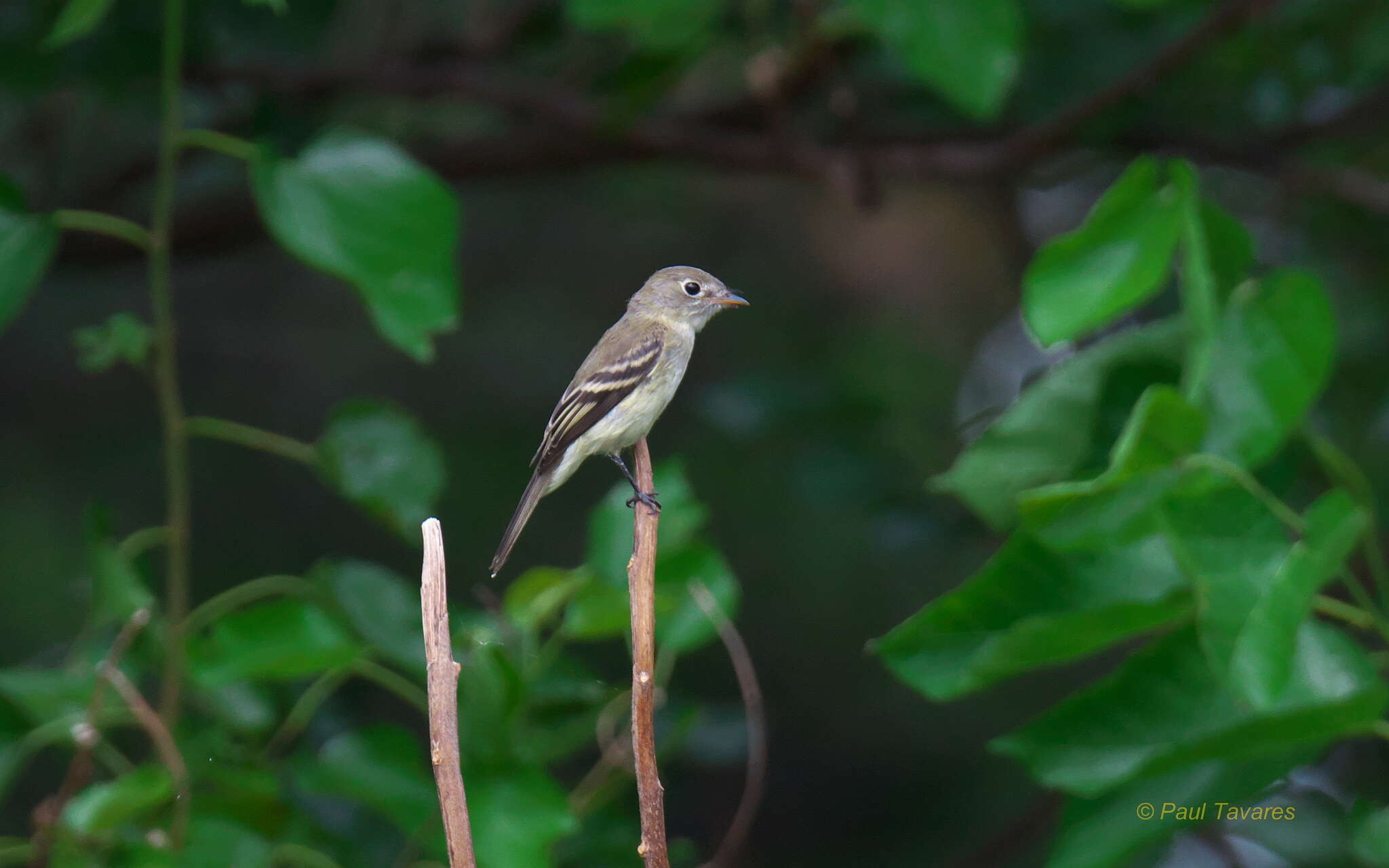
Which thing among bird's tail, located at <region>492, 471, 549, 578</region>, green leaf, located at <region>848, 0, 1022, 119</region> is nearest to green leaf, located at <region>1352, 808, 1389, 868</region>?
bird's tail, located at <region>492, 471, 549, 578</region>

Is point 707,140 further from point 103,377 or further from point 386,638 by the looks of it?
point 103,377

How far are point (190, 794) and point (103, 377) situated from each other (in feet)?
11.9

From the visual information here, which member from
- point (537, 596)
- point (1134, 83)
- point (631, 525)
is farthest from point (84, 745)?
point (1134, 83)

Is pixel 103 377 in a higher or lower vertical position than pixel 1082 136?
higher

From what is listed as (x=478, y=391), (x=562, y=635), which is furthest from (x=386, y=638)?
(x=478, y=391)

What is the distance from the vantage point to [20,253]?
2922 mm

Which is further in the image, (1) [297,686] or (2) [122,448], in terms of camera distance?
(2) [122,448]

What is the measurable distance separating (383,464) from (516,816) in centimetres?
95

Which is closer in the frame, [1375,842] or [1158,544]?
[1375,842]

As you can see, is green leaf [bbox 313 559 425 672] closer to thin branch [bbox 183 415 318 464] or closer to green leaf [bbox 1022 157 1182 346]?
thin branch [bbox 183 415 318 464]

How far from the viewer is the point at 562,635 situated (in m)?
3.14

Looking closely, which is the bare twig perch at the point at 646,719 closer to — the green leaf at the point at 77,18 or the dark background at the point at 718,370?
the green leaf at the point at 77,18

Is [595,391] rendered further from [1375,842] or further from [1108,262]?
[1375,842]

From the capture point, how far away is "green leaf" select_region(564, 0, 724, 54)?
3496 mm
